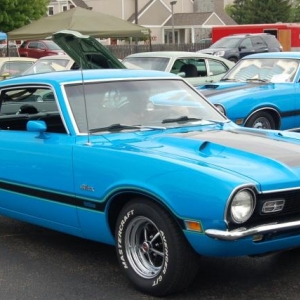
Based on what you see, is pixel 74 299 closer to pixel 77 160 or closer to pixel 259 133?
pixel 77 160

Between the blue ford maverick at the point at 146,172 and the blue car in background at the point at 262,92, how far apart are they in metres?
3.73

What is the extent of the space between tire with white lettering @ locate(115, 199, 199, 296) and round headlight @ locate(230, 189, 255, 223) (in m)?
0.40

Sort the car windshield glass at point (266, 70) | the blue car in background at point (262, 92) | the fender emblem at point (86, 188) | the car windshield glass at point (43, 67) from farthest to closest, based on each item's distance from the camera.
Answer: the car windshield glass at point (43, 67)
the car windshield glass at point (266, 70)
the blue car in background at point (262, 92)
the fender emblem at point (86, 188)

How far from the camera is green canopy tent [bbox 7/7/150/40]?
19788mm

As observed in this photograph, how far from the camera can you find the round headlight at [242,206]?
3.89 metres

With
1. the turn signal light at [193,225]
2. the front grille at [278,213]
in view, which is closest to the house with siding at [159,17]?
the front grille at [278,213]

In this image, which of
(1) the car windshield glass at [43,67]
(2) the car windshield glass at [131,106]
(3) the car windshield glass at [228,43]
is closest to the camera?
(2) the car windshield glass at [131,106]

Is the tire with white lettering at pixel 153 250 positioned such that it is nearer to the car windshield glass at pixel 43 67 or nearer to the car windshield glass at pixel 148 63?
the car windshield glass at pixel 148 63

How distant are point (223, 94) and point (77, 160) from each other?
5.23m

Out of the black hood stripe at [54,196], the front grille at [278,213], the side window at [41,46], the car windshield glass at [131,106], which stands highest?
the car windshield glass at [131,106]

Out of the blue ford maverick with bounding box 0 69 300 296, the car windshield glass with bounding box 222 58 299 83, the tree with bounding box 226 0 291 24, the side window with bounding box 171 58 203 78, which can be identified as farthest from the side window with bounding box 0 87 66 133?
the tree with bounding box 226 0 291 24

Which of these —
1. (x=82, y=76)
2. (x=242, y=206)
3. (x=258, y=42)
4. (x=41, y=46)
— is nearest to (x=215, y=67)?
(x=82, y=76)

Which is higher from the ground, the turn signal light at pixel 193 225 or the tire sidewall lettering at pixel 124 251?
the turn signal light at pixel 193 225

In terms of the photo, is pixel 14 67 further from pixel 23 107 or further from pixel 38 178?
pixel 38 178
